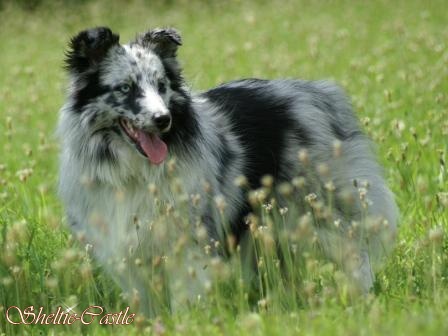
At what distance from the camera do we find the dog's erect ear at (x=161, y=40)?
17.7ft

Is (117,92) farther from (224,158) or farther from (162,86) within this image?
(224,158)

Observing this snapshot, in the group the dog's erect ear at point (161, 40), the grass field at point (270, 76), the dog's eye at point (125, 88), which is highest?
the dog's erect ear at point (161, 40)

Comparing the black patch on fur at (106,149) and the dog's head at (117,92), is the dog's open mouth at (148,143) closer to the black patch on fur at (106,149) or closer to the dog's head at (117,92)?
the dog's head at (117,92)

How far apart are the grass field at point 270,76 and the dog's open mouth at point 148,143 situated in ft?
2.36

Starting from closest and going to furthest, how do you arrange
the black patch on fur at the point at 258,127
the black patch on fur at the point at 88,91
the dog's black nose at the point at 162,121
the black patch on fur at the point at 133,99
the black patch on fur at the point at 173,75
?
the dog's black nose at the point at 162,121, the black patch on fur at the point at 133,99, the black patch on fur at the point at 88,91, the black patch on fur at the point at 173,75, the black patch on fur at the point at 258,127

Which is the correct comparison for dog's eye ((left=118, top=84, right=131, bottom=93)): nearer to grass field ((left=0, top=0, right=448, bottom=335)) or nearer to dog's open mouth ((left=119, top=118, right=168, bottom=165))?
dog's open mouth ((left=119, top=118, right=168, bottom=165))

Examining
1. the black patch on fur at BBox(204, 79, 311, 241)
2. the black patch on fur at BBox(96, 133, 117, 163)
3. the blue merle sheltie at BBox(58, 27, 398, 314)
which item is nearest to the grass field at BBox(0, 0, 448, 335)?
the blue merle sheltie at BBox(58, 27, 398, 314)

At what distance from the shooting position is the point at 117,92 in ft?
16.8

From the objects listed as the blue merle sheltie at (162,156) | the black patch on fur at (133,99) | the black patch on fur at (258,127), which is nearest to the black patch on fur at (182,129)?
the blue merle sheltie at (162,156)

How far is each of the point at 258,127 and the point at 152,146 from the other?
99 centimetres

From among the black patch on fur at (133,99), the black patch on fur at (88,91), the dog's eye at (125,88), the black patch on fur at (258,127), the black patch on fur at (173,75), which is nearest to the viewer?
the black patch on fur at (133,99)

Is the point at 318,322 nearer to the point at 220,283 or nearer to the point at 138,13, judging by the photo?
the point at 220,283

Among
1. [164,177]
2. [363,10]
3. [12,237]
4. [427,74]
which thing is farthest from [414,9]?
[12,237]

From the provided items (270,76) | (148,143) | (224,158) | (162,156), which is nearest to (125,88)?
(148,143)
